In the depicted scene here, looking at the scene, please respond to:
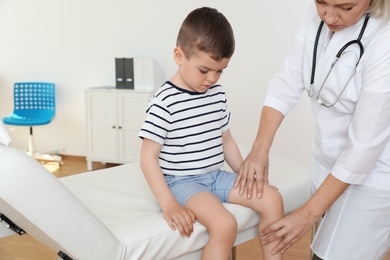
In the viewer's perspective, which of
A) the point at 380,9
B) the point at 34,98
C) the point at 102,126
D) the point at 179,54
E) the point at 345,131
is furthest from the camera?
the point at 34,98

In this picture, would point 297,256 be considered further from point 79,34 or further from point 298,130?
point 79,34

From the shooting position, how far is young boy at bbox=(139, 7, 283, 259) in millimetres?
1581

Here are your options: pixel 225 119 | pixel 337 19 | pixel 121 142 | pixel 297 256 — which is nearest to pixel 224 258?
pixel 225 119

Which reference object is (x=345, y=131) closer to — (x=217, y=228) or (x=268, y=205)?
(x=268, y=205)

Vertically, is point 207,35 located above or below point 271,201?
above

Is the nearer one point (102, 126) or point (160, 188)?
point (160, 188)

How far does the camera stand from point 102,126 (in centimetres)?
456

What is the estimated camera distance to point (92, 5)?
473 cm

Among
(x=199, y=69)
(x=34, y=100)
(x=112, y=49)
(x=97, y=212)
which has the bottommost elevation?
(x=34, y=100)

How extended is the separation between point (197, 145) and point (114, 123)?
2.87 m

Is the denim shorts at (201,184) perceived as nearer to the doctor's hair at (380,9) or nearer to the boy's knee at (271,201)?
the boy's knee at (271,201)

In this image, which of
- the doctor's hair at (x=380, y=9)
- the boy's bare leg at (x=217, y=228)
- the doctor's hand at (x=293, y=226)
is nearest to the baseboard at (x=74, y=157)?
the boy's bare leg at (x=217, y=228)

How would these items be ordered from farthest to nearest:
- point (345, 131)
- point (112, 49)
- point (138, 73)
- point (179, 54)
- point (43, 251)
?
1. point (112, 49)
2. point (138, 73)
3. point (43, 251)
4. point (179, 54)
5. point (345, 131)

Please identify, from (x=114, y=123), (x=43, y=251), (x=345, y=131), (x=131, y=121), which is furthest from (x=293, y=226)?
(x=114, y=123)
